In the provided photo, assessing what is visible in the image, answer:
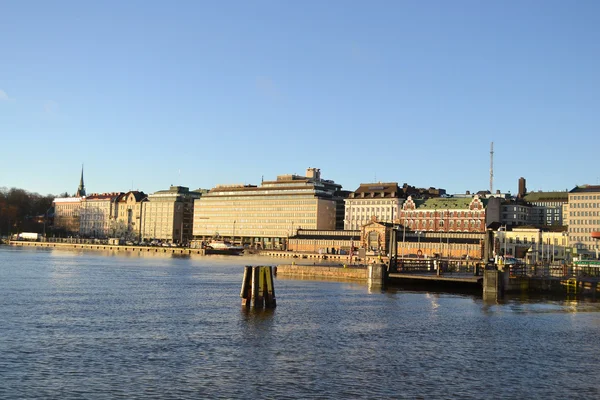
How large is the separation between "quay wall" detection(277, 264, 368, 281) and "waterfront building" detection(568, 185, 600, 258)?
316ft

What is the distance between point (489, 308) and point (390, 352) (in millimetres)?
26211

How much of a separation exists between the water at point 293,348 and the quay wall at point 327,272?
24382mm

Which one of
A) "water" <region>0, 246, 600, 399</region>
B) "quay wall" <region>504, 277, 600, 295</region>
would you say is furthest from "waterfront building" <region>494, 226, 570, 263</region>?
"water" <region>0, 246, 600, 399</region>

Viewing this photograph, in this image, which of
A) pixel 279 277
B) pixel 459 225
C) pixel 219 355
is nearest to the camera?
pixel 219 355

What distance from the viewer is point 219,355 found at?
4009 cm

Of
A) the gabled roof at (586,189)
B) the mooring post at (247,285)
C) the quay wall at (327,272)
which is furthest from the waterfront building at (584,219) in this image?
the mooring post at (247,285)

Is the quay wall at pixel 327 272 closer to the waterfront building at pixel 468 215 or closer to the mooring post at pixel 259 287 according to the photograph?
the mooring post at pixel 259 287

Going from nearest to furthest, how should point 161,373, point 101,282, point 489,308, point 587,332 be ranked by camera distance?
1. point 161,373
2. point 587,332
3. point 489,308
4. point 101,282

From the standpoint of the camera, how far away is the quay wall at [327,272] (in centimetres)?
9706

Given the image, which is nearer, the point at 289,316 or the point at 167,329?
the point at 167,329

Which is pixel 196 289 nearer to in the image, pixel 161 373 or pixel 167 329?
pixel 167 329

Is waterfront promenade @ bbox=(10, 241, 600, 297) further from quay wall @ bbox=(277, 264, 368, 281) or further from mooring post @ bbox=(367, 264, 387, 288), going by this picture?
mooring post @ bbox=(367, 264, 387, 288)

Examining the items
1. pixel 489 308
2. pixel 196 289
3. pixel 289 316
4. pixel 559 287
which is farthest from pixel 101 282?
pixel 559 287

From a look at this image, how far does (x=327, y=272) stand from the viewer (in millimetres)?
100875
